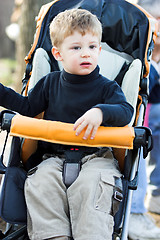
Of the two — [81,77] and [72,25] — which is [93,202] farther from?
[72,25]

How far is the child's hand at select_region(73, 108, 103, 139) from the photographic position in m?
1.97

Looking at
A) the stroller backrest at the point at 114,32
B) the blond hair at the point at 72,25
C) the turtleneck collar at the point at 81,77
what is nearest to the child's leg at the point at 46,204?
the turtleneck collar at the point at 81,77

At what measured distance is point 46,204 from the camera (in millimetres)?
1979

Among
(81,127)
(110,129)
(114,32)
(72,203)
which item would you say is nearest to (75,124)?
(81,127)

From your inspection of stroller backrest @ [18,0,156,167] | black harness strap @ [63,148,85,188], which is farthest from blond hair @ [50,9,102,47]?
black harness strap @ [63,148,85,188]

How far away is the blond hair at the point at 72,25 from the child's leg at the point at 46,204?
Answer: 78 cm

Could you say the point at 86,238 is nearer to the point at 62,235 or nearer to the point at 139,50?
the point at 62,235

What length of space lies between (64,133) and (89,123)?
141mm

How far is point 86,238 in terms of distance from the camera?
6.04ft

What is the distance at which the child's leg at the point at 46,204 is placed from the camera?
1.93 metres

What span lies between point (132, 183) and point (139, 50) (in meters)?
1.13

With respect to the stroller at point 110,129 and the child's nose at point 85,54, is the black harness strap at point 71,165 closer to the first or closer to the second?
the stroller at point 110,129

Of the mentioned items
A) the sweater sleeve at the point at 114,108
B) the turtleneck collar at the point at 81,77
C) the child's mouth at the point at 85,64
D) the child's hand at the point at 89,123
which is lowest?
the child's hand at the point at 89,123

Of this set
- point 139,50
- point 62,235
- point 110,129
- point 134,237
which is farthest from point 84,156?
point 134,237
